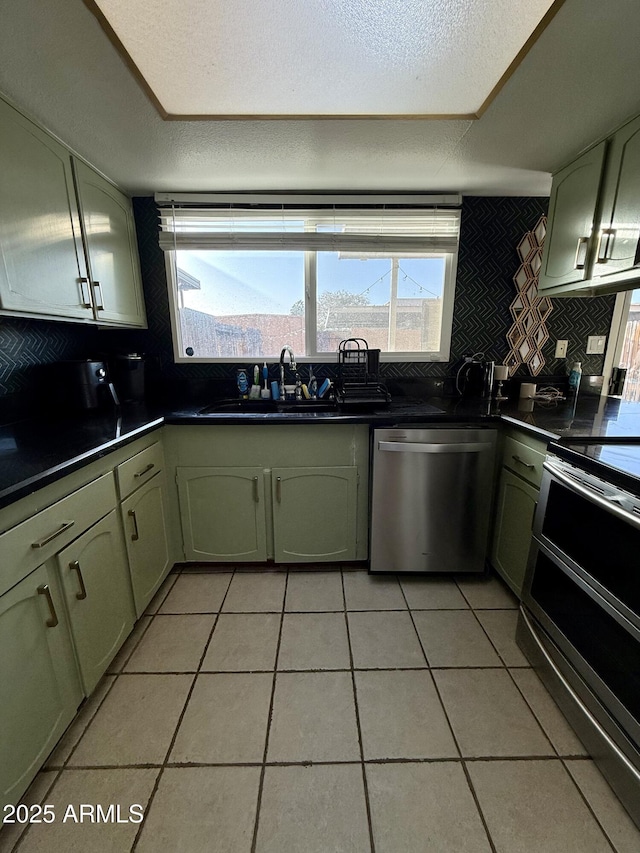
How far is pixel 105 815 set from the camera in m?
0.98

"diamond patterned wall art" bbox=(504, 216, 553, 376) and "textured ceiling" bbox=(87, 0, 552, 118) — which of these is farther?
"diamond patterned wall art" bbox=(504, 216, 553, 376)

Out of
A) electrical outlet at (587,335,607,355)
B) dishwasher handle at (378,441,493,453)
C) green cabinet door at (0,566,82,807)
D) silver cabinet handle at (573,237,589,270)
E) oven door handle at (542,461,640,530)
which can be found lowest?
green cabinet door at (0,566,82,807)

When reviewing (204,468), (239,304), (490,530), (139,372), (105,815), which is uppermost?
(239,304)

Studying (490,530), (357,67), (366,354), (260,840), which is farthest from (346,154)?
(260,840)

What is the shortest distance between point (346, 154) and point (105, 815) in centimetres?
260

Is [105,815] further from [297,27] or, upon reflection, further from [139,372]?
[297,27]

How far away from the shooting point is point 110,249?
6.13ft

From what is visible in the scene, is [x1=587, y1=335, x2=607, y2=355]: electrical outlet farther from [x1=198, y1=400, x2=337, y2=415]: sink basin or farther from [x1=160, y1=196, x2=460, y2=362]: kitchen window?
[x1=198, y1=400, x2=337, y2=415]: sink basin

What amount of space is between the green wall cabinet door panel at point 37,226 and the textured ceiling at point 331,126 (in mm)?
107

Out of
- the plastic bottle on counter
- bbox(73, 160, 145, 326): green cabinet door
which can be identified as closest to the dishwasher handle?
the plastic bottle on counter

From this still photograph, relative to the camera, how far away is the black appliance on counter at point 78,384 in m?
1.69

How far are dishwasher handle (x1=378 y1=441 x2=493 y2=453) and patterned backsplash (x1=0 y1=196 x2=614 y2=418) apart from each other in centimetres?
76

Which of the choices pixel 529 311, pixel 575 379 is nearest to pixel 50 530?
pixel 529 311

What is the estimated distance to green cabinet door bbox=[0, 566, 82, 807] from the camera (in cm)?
90
